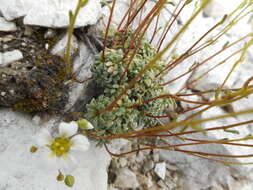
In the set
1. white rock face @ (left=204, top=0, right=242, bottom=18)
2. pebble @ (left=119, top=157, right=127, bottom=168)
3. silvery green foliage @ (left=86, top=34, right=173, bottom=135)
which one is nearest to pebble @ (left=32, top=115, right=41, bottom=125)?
silvery green foliage @ (left=86, top=34, right=173, bottom=135)

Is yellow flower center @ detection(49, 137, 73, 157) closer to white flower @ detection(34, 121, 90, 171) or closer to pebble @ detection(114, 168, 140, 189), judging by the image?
white flower @ detection(34, 121, 90, 171)

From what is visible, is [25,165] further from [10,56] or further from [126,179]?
[126,179]

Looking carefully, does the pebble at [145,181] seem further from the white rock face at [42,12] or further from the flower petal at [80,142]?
the white rock face at [42,12]

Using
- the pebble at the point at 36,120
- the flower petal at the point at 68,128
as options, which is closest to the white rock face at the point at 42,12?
the pebble at the point at 36,120

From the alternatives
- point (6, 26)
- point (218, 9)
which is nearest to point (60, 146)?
point (6, 26)

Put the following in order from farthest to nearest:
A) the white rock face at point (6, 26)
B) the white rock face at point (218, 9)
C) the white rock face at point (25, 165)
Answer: the white rock face at point (218, 9)
the white rock face at point (6, 26)
the white rock face at point (25, 165)

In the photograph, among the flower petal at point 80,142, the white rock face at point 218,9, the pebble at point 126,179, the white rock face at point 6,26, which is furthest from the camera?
the white rock face at point 218,9

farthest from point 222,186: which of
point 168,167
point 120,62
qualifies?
point 120,62
